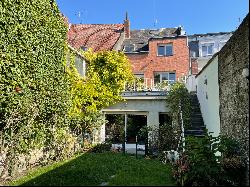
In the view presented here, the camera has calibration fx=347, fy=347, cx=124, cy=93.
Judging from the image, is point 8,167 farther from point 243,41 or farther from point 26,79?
point 243,41

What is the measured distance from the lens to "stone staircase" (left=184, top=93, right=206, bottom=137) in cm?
1698

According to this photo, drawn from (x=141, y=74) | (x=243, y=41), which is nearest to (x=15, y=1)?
(x=243, y=41)

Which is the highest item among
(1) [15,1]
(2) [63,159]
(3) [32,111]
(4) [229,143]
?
(1) [15,1]

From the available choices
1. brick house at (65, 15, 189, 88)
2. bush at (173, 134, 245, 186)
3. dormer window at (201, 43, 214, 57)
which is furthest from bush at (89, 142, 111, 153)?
dormer window at (201, 43, 214, 57)

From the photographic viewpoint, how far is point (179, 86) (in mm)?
20641

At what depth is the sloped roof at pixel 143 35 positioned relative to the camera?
33219 mm

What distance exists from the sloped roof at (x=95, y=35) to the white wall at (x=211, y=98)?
660 inches

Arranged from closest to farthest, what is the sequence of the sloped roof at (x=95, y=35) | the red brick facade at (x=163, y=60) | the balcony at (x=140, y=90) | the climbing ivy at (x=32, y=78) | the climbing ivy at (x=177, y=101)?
the climbing ivy at (x=32, y=78) < the climbing ivy at (x=177, y=101) < the balcony at (x=140, y=90) < the red brick facade at (x=163, y=60) < the sloped roof at (x=95, y=35)

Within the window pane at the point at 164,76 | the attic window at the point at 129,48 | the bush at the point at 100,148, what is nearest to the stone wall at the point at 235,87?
the bush at the point at 100,148

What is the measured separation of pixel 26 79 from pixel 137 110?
32.7 feet

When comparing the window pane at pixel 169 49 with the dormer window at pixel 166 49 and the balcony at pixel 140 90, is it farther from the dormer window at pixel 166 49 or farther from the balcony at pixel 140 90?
the balcony at pixel 140 90

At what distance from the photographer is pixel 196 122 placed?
729 inches

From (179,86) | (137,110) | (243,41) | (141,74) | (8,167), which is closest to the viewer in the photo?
(243,41)

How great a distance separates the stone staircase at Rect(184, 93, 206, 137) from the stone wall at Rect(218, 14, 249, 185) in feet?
12.5
